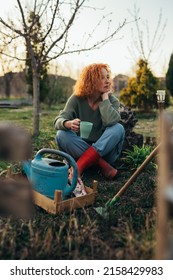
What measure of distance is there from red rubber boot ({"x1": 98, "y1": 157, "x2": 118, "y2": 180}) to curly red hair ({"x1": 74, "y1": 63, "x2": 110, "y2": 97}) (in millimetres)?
625

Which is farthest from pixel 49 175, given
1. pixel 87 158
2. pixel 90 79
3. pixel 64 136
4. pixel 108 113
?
pixel 90 79

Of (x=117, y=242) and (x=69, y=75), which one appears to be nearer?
(x=117, y=242)

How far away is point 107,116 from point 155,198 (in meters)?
0.82

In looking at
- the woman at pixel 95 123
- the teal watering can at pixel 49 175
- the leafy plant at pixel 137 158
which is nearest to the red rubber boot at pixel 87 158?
the woman at pixel 95 123

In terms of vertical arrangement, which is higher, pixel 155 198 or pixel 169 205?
pixel 169 205

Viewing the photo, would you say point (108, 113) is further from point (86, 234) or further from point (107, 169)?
point (86, 234)

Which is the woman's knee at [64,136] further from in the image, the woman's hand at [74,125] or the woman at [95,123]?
the woman's hand at [74,125]

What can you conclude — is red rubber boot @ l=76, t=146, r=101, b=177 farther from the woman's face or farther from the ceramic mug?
the woman's face

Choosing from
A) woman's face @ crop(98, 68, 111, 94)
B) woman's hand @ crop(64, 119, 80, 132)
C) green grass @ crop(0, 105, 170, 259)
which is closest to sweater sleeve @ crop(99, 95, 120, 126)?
woman's face @ crop(98, 68, 111, 94)

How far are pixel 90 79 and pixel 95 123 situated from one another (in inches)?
15.9

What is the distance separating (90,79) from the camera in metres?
2.84
